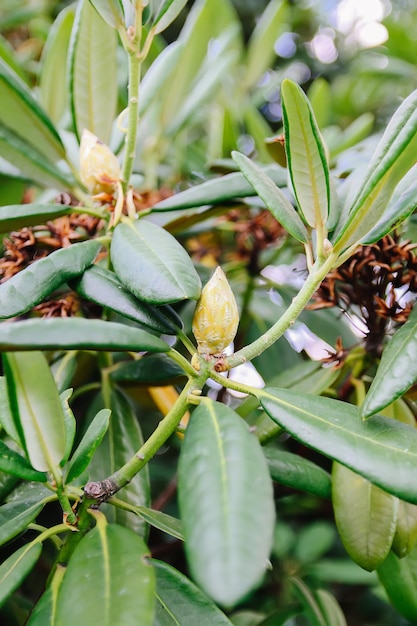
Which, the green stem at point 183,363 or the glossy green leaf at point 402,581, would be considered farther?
the glossy green leaf at point 402,581

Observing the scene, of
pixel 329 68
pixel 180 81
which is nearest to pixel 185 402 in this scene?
pixel 180 81

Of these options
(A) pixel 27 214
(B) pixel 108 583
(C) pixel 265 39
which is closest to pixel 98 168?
(A) pixel 27 214

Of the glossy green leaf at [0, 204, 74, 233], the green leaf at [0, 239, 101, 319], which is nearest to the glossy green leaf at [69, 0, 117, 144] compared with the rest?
the glossy green leaf at [0, 204, 74, 233]

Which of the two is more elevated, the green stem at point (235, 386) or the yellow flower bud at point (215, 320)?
the yellow flower bud at point (215, 320)

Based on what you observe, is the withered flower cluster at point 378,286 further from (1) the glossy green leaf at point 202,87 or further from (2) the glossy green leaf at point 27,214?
(1) the glossy green leaf at point 202,87

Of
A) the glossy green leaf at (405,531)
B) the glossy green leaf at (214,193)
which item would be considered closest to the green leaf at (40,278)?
the glossy green leaf at (214,193)

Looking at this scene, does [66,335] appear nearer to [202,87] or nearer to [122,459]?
[122,459]
